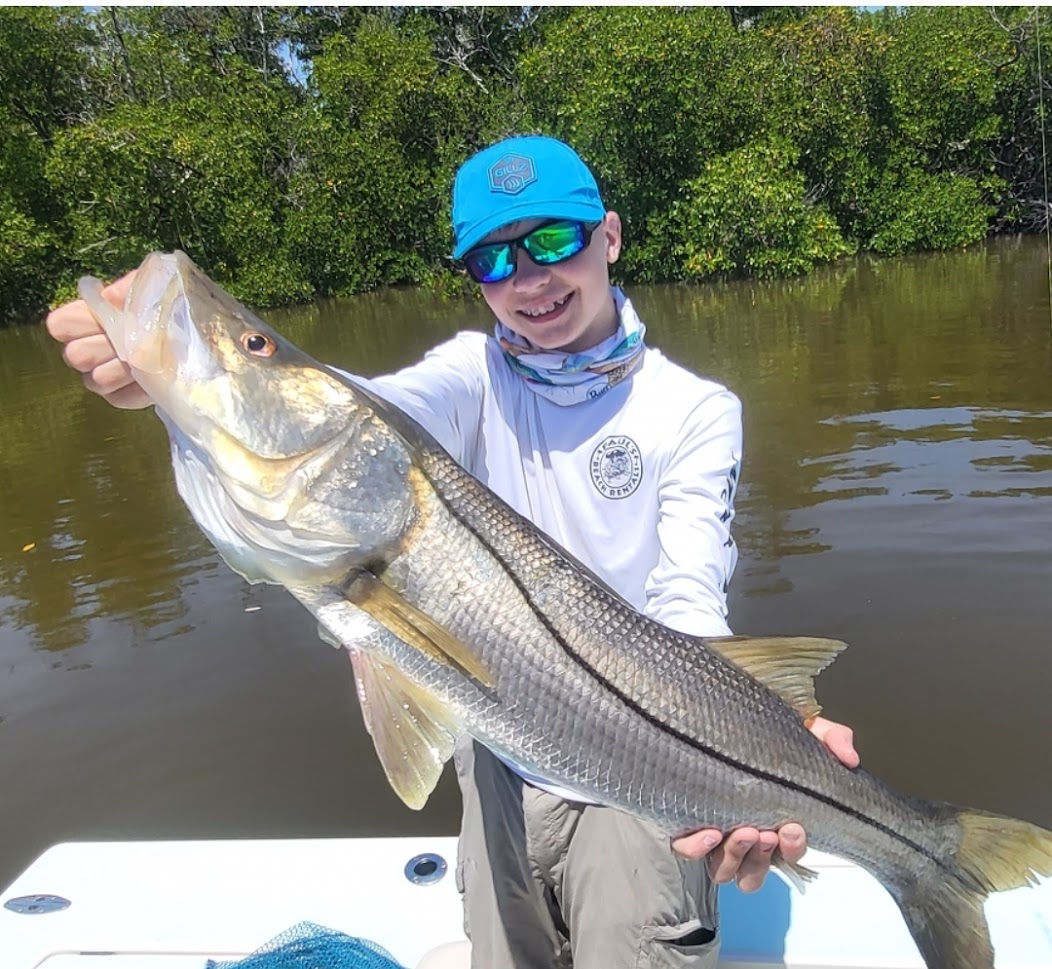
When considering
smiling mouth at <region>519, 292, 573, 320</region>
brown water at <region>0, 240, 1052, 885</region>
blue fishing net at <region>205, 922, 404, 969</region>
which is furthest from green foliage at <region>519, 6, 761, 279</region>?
blue fishing net at <region>205, 922, 404, 969</region>

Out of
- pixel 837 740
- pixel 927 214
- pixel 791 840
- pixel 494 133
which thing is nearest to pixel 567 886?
pixel 791 840

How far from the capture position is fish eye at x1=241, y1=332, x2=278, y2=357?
168 cm

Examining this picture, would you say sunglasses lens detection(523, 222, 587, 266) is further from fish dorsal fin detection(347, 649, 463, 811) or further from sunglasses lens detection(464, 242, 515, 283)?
fish dorsal fin detection(347, 649, 463, 811)

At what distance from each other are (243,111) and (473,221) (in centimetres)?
3274

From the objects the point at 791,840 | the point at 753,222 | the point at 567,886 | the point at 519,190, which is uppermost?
the point at 519,190

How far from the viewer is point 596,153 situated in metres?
25.6

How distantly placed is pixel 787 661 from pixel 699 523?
48 cm

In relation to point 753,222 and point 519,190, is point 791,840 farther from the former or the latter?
point 753,222

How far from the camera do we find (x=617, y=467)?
2580 millimetres

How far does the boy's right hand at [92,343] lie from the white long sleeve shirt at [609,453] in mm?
751

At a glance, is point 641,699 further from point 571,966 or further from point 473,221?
point 473,221

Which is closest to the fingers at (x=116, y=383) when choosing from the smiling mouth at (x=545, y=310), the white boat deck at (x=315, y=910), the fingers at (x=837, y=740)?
the smiling mouth at (x=545, y=310)

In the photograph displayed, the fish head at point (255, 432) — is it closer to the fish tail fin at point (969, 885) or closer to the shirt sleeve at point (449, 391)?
the shirt sleeve at point (449, 391)

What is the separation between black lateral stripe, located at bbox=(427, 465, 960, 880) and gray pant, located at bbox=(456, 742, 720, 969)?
1.07 ft
